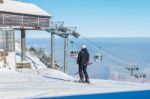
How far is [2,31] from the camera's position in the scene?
3122cm

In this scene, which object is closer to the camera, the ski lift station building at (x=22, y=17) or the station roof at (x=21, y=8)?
the ski lift station building at (x=22, y=17)

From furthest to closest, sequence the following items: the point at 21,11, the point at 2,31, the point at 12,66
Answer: the point at 21,11, the point at 2,31, the point at 12,66

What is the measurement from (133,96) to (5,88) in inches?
196

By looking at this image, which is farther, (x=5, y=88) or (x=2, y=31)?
(x=2, y=31)

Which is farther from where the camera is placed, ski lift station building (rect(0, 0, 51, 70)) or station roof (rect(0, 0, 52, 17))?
station roof (rect(0, 0, 52, 17))

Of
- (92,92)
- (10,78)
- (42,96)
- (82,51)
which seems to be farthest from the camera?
(10,78)

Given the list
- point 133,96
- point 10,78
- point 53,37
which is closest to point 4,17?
point 53,37

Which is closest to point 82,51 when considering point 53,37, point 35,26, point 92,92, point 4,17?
point 92,92

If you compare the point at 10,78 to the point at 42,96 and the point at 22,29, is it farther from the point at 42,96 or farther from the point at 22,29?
the point at 22,29

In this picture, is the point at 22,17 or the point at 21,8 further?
the point at 21,8

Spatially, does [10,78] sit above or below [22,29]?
below

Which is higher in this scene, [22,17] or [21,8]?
[21,8]

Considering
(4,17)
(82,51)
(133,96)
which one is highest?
(4,17)

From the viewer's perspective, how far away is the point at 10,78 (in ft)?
68.8
